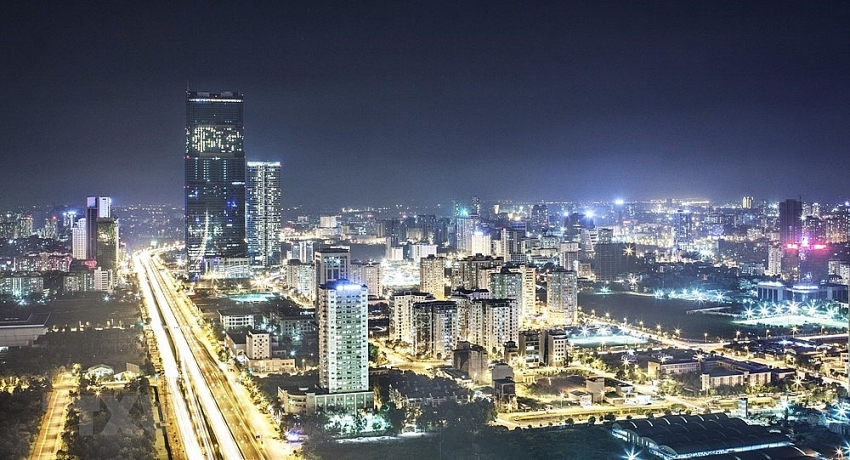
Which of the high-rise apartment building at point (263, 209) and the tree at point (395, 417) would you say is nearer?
the tree at point (395, 417)

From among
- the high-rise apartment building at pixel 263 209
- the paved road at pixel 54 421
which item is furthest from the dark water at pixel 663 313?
the paved road at pixel 54 421

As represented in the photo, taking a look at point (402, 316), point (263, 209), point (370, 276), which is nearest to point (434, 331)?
point (402, 316)

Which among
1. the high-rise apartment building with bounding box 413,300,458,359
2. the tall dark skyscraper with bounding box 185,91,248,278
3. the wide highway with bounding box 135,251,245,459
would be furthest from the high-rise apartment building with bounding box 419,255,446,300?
the tall dark skyscraper with bounding box 185,91,248,278

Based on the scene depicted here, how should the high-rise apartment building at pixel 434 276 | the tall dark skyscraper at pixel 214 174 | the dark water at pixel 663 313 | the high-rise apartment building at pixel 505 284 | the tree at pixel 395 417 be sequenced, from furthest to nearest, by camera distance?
the tall dark skyscraper at pixel 214 174
the high-rise apartment building at pixel 434 276
the high-rise apartment building at pixel 505 284
the dark water at pixel 663 313
the tree at pixel 395 417

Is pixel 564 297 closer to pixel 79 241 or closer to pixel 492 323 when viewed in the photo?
pixel 492 323

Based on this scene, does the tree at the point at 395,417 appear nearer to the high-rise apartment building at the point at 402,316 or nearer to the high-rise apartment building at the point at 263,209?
the high-rise apartment building at the point at 402,316

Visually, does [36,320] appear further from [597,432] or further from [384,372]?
[597,432]

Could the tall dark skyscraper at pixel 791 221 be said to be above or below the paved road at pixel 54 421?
above
